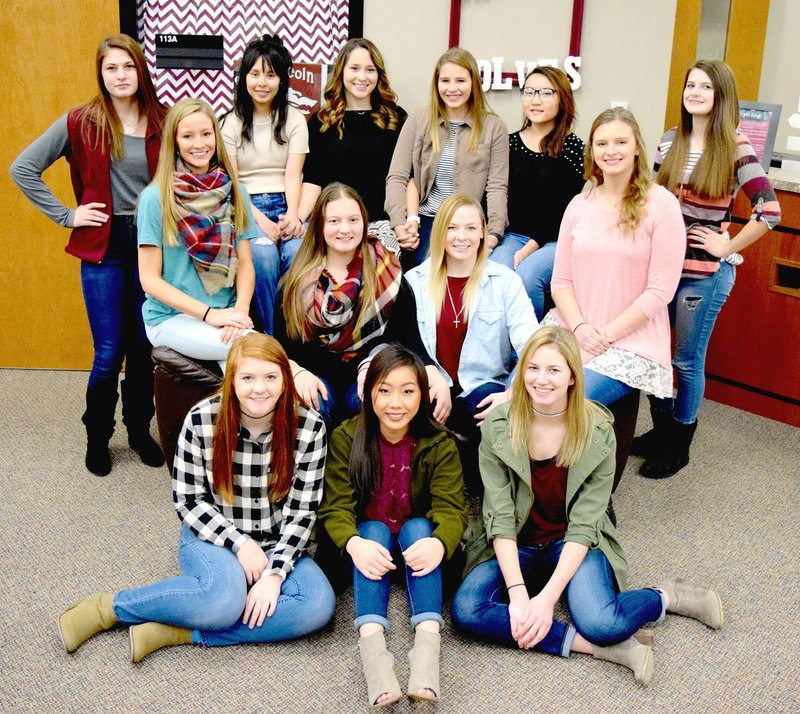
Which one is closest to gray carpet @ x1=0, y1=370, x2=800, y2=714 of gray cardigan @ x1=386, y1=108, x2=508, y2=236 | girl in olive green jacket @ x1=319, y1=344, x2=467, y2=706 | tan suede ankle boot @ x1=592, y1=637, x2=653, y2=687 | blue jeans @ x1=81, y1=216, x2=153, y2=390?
tan suede ankle boot @ x1=592, y1=637, x2=653, y2=687

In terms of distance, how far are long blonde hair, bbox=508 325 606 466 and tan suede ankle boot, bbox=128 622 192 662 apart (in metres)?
0.91

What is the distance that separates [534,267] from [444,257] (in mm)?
557

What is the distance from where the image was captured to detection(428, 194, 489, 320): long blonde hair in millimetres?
2766

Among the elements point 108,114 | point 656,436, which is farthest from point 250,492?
point 656,436

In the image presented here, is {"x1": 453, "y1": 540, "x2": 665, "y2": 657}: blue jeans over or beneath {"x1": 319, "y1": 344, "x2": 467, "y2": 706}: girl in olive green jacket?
beneath

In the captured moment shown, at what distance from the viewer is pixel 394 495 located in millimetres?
2418

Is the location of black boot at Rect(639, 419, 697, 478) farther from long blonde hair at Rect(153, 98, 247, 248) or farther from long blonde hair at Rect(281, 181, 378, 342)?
→ long blonde hair at Rect(153, 98, 247, 248)

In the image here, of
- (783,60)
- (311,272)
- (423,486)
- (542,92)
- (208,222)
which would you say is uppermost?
(783,60)

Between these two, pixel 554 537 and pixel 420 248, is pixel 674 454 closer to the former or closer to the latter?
pixel 554 537

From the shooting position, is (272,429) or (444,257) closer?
(272,429)

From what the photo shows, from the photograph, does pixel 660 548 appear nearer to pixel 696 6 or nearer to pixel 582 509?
pixel 582 509

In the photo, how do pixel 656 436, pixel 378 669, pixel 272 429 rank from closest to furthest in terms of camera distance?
pixel 378 669 → pixel 272 429 → pixel 656 436

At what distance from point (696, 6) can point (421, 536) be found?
2.73 meters

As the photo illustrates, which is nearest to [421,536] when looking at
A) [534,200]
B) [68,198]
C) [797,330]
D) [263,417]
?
[263,417]
